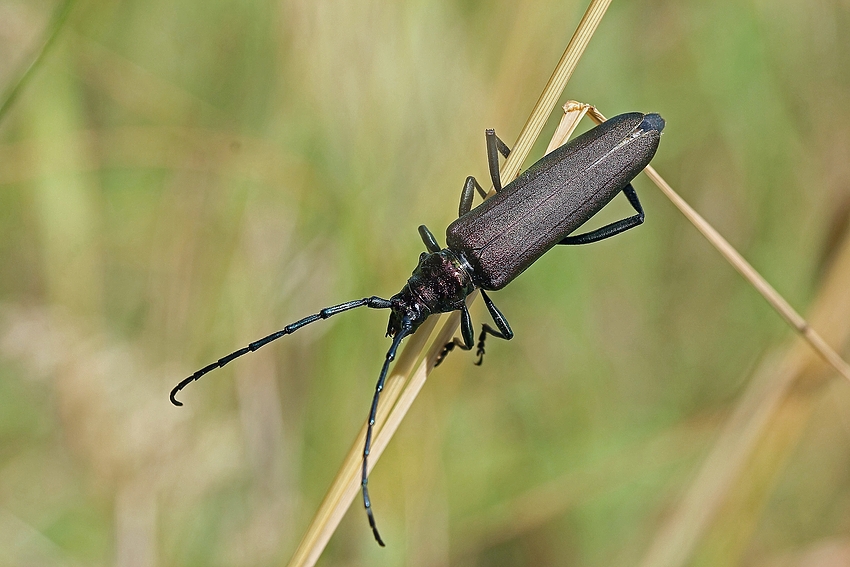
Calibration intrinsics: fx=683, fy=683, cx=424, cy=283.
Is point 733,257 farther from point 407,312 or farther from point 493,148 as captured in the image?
point 407,312

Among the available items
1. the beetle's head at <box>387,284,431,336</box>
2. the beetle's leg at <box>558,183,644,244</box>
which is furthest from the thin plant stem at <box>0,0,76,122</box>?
the beetle's leg at <box>558,183,644,244</box>

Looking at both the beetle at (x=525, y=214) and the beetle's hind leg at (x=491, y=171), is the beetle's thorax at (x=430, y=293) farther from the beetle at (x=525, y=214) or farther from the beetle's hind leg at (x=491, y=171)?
the beetle's hind leg at (x=491, y=171)

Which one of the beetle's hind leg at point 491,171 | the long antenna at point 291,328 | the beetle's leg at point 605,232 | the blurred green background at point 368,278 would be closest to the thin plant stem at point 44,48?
the blurred green background at point 368,278

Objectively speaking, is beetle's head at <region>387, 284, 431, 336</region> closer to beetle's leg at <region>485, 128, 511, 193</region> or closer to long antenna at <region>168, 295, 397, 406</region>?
long antenna at <region>168, 295, 397, 406</region>

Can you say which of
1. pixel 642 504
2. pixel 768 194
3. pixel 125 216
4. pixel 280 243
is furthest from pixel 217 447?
pixel 768 194

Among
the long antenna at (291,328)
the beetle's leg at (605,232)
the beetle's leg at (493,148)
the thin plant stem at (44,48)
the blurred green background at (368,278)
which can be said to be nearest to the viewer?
the thin plant stem at (44,48)

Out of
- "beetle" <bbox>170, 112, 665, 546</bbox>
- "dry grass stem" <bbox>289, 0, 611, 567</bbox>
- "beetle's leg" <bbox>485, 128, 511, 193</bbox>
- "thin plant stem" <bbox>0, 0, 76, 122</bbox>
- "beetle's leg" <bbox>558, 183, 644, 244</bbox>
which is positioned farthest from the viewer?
"beetle's leg" <bbox>558, 183, 644, 244</bbox>

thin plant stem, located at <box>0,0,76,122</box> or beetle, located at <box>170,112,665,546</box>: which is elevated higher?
thin plant stem, located at <box>0,0,76,122</box>
